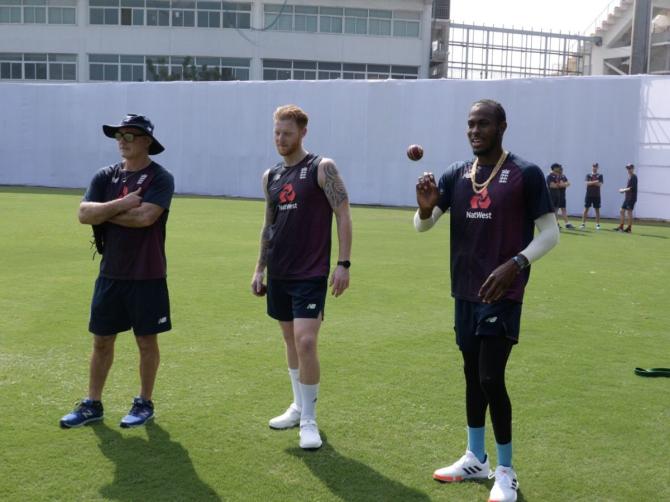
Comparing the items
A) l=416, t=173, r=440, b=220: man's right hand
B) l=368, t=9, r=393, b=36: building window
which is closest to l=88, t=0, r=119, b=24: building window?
l=368, t=9, r=393, b=36: building window

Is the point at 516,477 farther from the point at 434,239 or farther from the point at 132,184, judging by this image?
the point at 434,239

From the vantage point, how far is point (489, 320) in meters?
4.49

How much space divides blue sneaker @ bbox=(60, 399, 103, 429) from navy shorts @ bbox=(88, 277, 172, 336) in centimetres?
49

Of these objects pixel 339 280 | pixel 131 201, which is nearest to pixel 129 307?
pixel 131 201

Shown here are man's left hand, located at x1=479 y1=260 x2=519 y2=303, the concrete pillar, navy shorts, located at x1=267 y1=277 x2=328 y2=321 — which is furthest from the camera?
the concrete pillar

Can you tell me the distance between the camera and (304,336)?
17.5 ft

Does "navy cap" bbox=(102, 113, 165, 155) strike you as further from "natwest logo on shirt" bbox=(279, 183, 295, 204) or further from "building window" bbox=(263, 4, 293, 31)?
"building window" bbox=(263, 4, 293, 31)

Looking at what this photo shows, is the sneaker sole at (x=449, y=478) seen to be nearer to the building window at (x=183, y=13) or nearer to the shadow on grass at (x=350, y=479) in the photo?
the shadow on grass at (x=350, y=479)

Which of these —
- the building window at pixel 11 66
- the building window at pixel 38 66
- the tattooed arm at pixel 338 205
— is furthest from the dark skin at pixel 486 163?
the building window at pixel 11 66

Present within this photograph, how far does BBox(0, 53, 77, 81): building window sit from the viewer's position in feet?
167

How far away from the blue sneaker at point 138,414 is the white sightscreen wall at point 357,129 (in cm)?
2332

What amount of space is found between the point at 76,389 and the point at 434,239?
42.4ft

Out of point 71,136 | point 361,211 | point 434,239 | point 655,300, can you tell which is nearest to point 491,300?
point 655,300

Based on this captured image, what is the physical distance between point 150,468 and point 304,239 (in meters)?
1.66
